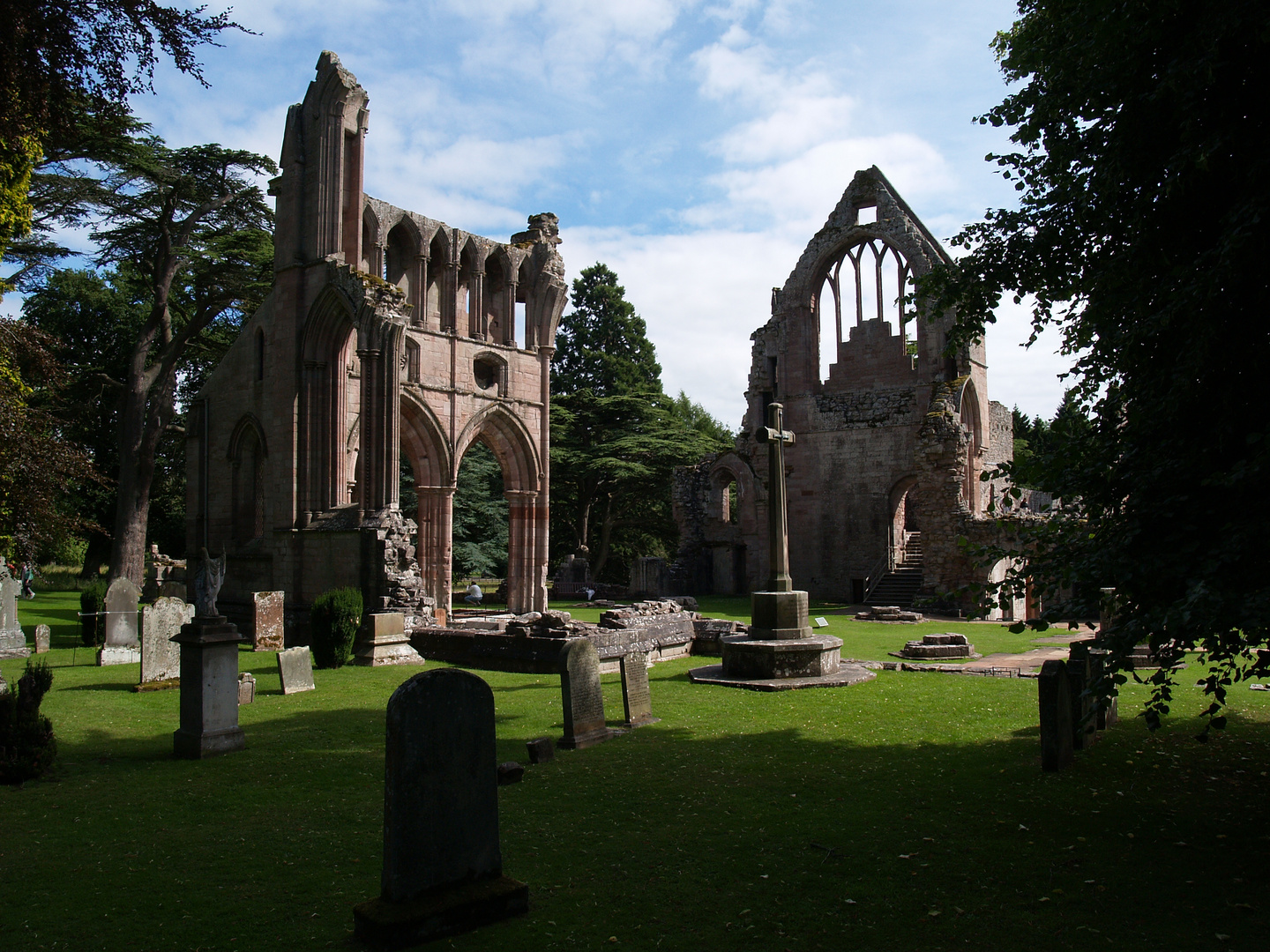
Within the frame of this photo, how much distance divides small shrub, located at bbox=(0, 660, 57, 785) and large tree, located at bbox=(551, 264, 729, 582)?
3058cm

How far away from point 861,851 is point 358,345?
15063 millimetres

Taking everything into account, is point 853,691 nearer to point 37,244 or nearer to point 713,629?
point 713,629

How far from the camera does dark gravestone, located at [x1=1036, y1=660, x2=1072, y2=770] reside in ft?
22.4

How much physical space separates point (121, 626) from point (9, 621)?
6.23ft

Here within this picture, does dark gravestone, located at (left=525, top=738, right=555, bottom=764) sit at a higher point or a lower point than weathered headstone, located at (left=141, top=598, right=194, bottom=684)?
lower

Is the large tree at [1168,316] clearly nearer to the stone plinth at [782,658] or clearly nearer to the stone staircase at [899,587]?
A: the stone plinth at [782,658]

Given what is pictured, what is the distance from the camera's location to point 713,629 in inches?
629

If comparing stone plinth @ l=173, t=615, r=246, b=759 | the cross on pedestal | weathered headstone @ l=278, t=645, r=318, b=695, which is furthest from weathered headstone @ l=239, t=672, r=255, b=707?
the cross on pedestal

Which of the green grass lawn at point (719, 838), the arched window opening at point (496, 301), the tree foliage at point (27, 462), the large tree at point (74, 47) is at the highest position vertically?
the arched window opening at point (496, 301)

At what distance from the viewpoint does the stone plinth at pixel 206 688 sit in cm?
785

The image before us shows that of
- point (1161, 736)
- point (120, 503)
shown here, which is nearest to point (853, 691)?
point (1161, 736)

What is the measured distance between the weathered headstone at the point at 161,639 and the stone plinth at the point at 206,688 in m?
3.87

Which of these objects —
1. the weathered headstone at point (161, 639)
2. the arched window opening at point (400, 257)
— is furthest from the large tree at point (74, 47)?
the arched window opening at point (400, 257)

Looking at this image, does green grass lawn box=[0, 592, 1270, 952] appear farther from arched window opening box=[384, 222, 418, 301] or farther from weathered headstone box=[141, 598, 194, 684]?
arched window opening box=[384, 222, 418, 301]
